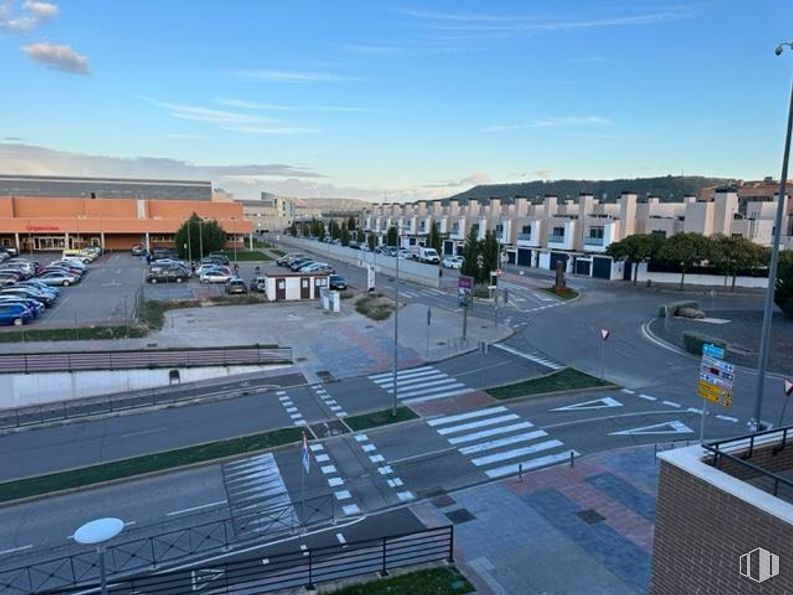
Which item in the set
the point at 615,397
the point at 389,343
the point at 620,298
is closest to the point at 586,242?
the point at 620,298

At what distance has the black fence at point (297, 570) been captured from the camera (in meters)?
11.1

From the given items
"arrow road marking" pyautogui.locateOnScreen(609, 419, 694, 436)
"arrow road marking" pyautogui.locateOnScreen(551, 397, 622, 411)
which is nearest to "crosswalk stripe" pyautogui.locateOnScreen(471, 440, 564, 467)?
"arrow road marking" pyautogui.locateOnScreen(609, 419, 694, 436)

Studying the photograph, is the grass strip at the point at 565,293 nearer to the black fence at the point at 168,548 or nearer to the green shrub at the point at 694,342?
the green shrub at the point at 694,342

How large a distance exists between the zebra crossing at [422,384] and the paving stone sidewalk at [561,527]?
26.3 feet

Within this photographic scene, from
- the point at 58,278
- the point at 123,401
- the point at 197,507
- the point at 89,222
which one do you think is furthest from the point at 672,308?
the point at 89,222

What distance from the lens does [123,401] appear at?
25.8 m

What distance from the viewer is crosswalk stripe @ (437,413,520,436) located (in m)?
19.9

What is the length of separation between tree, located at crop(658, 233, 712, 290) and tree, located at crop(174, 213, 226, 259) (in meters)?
53.4

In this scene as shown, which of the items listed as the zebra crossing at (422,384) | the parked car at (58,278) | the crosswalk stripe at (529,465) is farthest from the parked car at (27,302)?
the crosswalk stripe at (529,465)

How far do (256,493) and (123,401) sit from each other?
1308cm

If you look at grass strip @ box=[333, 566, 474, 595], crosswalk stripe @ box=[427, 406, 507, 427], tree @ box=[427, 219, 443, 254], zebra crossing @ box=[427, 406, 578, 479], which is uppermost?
tree @ box=[427, 219, 443, 254]

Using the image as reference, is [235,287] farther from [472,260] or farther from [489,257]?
[489,257]

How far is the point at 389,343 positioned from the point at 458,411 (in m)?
12.3

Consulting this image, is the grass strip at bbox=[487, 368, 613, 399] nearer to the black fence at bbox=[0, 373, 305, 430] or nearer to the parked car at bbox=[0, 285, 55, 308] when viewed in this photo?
the black fence at bbox=[0, 373, 305, 430]
